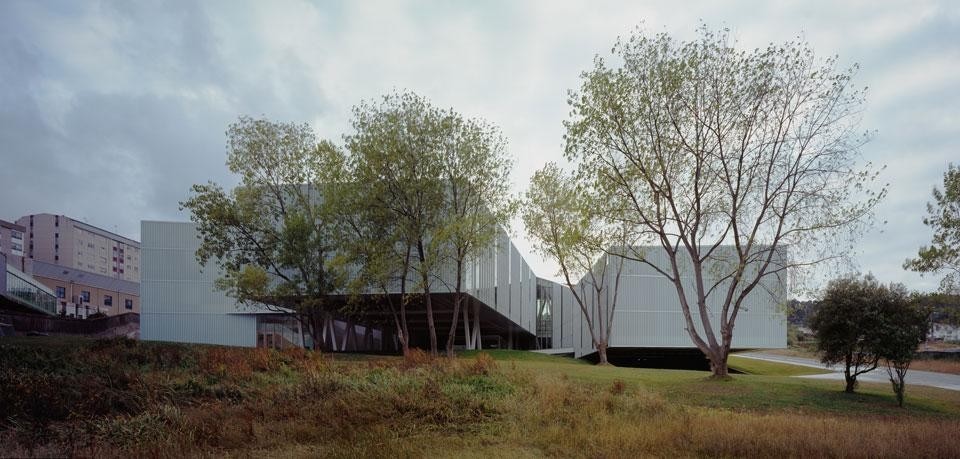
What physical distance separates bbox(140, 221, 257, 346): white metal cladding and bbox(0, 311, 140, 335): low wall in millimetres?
4224

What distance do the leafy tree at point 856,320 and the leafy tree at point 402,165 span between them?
16454 mm

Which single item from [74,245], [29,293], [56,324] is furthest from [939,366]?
[74,245]

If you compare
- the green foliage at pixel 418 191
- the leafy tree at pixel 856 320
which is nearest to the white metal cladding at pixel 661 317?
the green foliage at pixel 418 191

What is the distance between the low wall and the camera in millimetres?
35812

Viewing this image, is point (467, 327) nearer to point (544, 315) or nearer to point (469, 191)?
point (469, 191)

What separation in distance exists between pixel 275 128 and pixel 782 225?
2631 cm

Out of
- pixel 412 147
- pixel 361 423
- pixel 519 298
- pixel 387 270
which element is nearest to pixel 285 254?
pixel 387 270

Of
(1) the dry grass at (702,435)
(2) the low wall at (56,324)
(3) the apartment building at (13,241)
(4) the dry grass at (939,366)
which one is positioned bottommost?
(4) the dry grass at (939,366)

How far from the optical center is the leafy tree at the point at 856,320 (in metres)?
17.9

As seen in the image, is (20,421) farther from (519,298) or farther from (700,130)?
(519,298)

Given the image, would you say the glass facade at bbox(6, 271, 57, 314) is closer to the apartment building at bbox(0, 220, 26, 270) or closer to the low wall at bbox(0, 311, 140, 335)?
the low wall at bbox(0, 311, 140, 335)

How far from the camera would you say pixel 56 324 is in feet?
134

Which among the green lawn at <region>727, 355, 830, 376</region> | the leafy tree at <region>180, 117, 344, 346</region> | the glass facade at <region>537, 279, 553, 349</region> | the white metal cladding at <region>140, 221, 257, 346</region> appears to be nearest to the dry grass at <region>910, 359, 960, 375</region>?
the green lawn at <region>727, 355, 830, 376</region>

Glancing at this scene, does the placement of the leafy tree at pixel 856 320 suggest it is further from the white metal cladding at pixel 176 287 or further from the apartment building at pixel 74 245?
the apartment building at pixel 74 245
